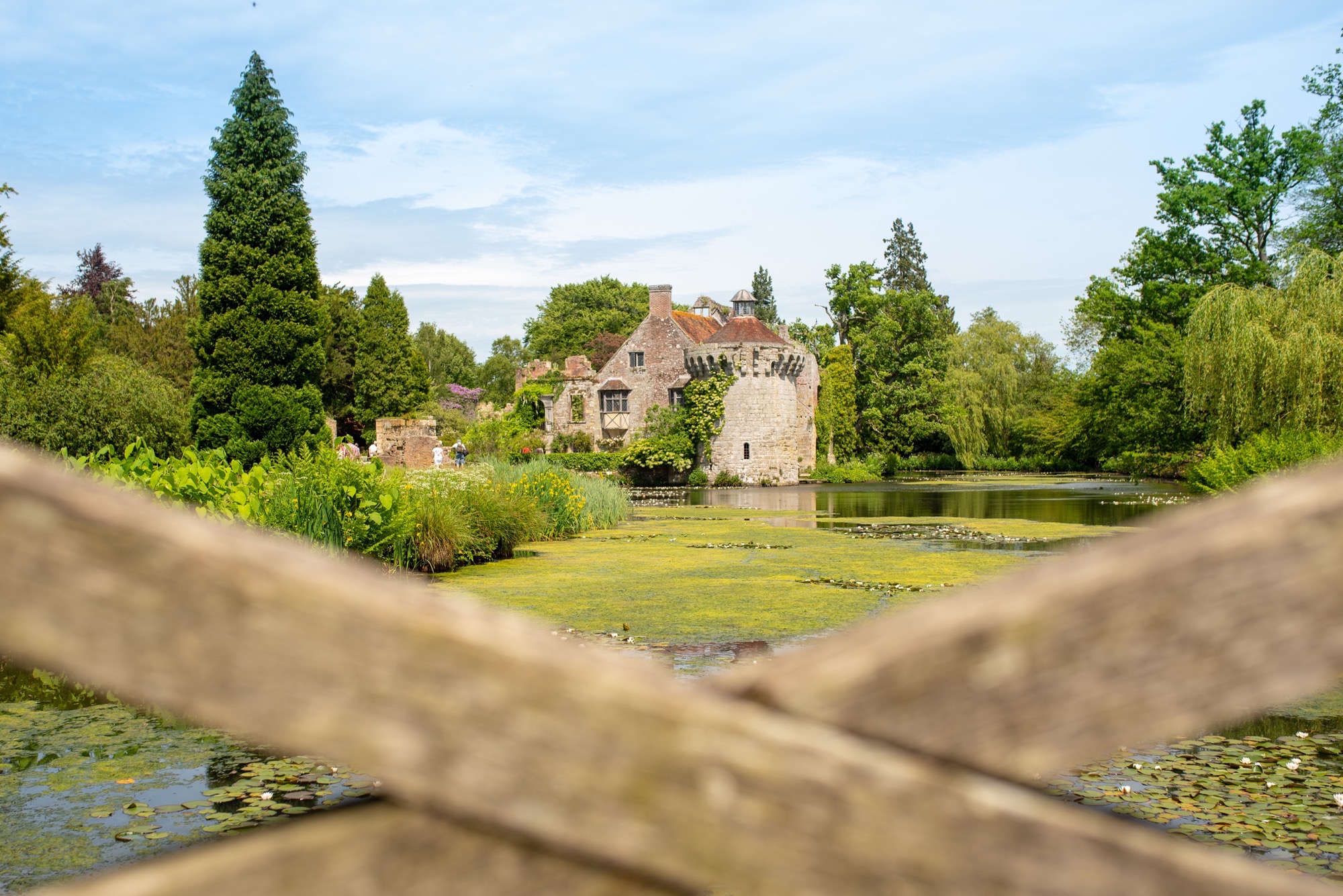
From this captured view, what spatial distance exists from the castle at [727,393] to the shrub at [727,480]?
0.57ft

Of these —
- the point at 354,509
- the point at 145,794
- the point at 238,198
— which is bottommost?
the point at 145,794

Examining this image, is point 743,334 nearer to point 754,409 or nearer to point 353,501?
point 754,409

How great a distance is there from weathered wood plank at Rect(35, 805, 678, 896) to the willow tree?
21906 mm

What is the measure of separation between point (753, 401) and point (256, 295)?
18.3 metres

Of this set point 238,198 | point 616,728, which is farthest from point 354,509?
point 238,198

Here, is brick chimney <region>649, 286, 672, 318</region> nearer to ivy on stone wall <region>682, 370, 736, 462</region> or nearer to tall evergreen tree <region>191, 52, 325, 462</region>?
ivy on stone wall <region>682, 370, 736, 462</region>

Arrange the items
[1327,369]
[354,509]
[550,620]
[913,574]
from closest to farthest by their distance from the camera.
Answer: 1. [550,620]
2. [354,509]
3. [913,574]
4. [1327,369]

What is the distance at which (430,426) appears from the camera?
33.0 m

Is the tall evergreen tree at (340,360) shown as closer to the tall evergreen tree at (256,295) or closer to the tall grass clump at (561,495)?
the tall evergreen tree at (256,295)

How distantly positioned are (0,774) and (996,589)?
17.1ft

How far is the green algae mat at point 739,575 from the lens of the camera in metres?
8.56

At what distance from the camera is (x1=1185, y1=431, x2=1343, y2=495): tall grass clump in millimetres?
17141

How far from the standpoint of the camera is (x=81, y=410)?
19312 mm

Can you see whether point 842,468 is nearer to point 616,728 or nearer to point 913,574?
point 913,574
